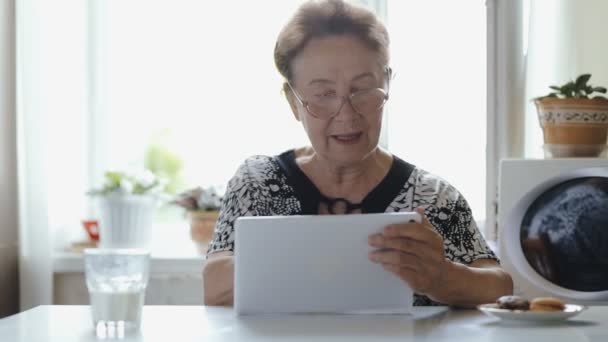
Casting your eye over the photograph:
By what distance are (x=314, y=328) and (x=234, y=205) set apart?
2.22ft

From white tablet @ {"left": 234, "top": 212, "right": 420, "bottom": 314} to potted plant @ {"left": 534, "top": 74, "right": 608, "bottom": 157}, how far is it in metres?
1.17

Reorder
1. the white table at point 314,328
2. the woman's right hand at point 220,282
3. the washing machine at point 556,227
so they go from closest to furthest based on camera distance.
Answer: the white table at point 314,328 → the woman's right hand at point 220,282 → the washing machine at point 556,227

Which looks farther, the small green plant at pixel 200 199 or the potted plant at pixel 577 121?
the small green plant at pixel 200 199

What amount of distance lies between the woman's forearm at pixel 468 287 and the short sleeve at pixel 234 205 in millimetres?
472

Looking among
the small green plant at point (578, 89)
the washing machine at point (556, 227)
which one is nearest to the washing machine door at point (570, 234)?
the washing machine at point (556, 227)

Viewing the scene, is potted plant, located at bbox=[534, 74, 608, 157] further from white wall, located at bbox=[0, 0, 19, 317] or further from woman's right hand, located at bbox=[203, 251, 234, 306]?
white wall, located at bbox=[0, 0, 19, 317]

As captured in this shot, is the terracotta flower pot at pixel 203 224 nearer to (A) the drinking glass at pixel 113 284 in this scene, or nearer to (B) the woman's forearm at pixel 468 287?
(B) the woman's forearm at pixel 468 287

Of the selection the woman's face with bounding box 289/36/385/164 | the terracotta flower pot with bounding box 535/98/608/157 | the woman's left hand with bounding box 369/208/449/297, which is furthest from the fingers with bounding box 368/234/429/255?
the terracotta flower pot with bounding box 535/98/608/157

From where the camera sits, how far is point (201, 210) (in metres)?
3.20

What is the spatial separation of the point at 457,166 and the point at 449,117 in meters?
0.16

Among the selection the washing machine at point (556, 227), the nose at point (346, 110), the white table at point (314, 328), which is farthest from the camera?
the washing machine at point (556, 227)

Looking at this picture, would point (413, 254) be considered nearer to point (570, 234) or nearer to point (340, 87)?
point (340, 87)

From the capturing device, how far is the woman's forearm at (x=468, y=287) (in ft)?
5.21

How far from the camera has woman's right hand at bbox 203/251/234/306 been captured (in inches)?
67.9
